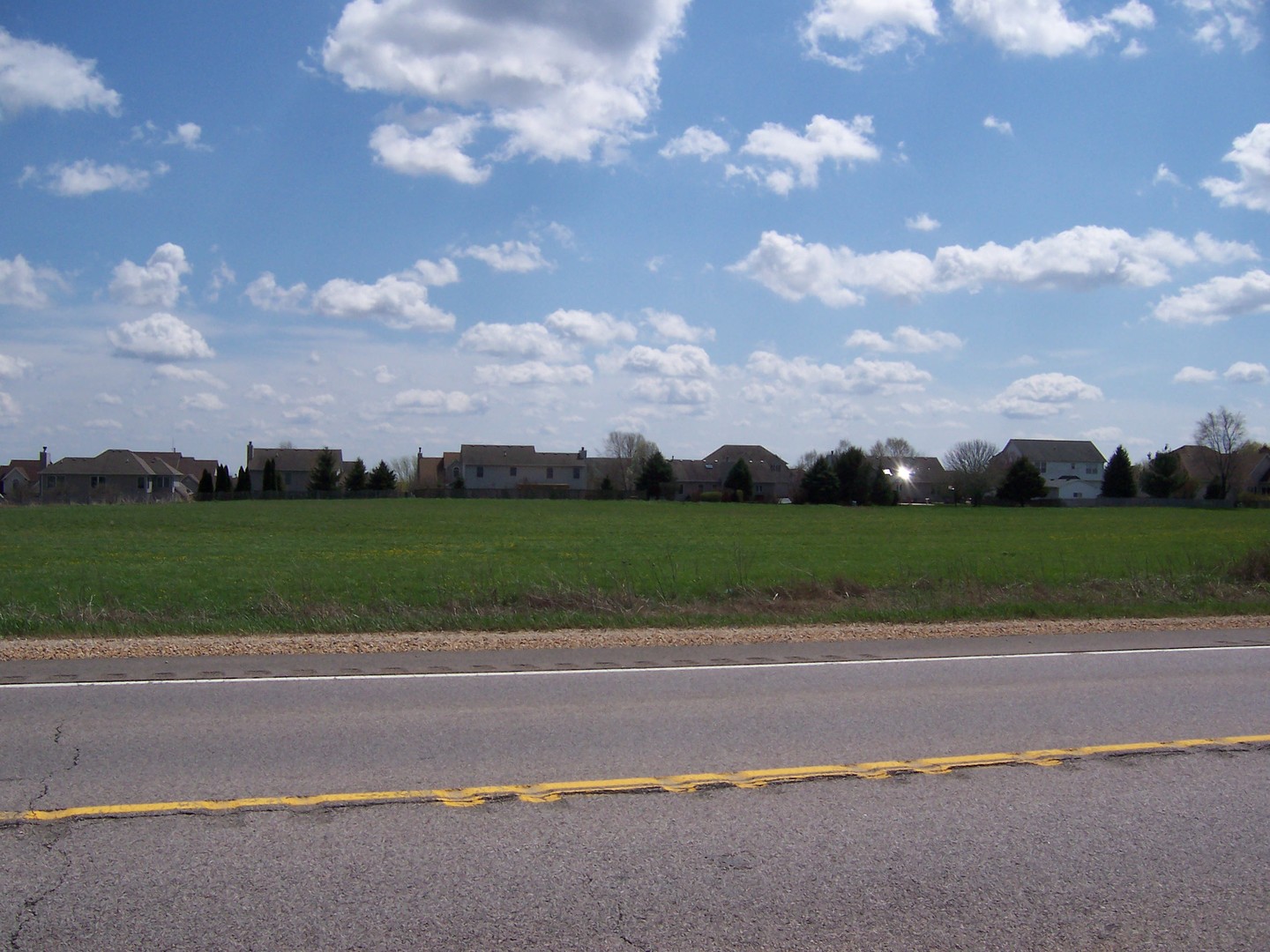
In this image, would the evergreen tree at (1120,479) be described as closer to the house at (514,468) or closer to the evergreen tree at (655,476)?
the evergreen tree at (655,476)

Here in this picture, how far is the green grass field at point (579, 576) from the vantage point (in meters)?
15.4

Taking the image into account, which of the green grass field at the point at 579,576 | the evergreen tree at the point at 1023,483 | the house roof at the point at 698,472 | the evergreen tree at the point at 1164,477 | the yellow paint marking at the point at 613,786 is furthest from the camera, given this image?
the house roof at the point at 698,472

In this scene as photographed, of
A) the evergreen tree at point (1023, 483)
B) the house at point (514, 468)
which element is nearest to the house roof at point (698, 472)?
the house at point (514, 468)

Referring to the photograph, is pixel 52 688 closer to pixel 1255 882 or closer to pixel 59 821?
pixel 59 821

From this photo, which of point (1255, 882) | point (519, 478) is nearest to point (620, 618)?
point (1255, 882)

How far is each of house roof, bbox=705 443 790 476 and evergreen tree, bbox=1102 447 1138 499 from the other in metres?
42.7

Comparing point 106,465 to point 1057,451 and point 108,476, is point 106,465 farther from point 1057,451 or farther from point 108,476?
point 1057,451

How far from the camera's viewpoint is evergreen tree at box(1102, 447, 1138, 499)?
101938 mm

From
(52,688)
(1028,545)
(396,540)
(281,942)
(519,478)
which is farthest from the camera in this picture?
(519,478)

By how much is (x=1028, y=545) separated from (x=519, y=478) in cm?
9175

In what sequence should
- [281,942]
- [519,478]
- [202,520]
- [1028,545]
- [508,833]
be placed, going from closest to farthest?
[281,942] → [508,833] → [1028,545] → [202,520] → [519,478]

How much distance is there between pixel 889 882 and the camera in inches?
204

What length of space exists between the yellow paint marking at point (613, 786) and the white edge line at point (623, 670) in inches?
162

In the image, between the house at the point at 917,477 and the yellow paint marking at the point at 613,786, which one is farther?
the house at the point at 917,477
